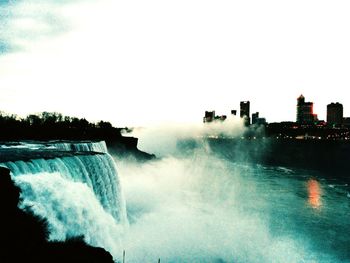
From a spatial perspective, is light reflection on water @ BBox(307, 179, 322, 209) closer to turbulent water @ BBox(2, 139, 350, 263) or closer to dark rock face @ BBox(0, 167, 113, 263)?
turbulent water @ BBox(2, 139, 350, 263)

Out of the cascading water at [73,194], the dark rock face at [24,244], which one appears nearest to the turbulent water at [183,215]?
the cascading water at [73,194]

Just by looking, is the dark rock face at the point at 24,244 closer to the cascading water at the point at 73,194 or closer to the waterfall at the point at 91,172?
the cascading water at the point at 73,194

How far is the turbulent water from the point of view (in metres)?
15.6

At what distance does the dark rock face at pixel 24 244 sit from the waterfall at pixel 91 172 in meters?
3.14

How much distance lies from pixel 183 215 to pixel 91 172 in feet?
51.5

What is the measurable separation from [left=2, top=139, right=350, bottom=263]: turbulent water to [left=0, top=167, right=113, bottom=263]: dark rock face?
1.65 meters

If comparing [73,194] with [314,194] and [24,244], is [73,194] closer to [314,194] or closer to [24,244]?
[24,244]

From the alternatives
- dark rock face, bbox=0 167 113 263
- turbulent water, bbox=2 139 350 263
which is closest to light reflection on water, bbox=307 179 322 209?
turbulent water, bbox=2 139 350 263

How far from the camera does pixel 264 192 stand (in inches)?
1993

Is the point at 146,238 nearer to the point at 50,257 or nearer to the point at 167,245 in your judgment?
the point at 167,245

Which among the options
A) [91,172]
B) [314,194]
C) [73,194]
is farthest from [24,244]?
[314,194]

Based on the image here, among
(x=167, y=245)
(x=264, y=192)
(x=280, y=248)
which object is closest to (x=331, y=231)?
(x=280, y=248)

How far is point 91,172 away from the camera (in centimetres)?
2100

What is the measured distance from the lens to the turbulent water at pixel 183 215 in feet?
51.2
